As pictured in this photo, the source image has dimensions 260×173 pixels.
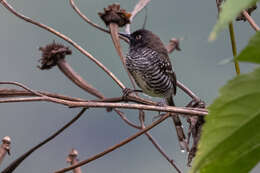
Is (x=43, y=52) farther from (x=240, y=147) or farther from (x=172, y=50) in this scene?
(x=240, y=147)

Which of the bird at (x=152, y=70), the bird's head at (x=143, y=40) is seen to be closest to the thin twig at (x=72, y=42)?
the bird at (x=152, y=70)

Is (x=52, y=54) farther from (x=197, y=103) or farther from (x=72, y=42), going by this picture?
(x=197, y=103)

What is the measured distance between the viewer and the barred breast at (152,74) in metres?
3.57

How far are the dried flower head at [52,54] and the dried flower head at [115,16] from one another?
266mm

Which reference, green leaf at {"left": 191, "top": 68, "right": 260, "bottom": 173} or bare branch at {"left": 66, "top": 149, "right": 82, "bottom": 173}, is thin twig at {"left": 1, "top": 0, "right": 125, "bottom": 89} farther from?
green leaf at {"left": 191, "top": 68, "right": 260, "bottom": 173}

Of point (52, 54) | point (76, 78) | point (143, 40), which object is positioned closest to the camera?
point (76, 78)

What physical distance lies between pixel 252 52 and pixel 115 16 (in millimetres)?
1555

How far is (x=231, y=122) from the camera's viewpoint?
0.30 m

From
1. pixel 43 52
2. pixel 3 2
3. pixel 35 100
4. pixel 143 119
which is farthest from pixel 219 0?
pixel 43 52

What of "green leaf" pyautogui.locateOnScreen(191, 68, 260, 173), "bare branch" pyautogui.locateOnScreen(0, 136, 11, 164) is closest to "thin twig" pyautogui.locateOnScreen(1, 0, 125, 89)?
"bare branch" pyautogui.locateOnScreen(0, 136, 11, 164)

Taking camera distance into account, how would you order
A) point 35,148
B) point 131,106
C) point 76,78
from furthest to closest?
point 76,78
point 35,148
point 131,106

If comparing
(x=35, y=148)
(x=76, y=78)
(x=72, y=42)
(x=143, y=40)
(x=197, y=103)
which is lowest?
(x=197, y=103)

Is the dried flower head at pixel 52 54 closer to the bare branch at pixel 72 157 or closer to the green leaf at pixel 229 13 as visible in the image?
the bare branch at pixel 72 157

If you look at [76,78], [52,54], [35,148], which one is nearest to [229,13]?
[35,148]
